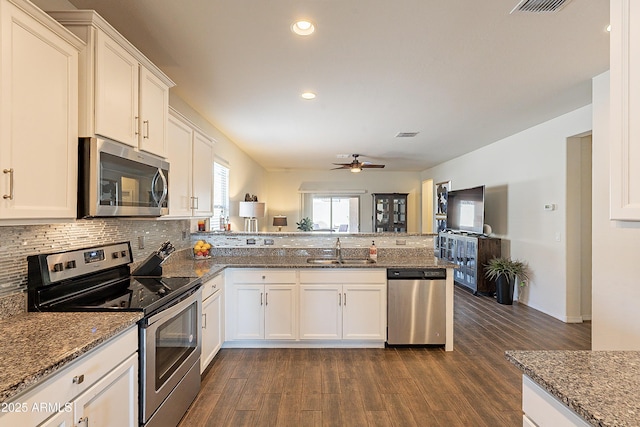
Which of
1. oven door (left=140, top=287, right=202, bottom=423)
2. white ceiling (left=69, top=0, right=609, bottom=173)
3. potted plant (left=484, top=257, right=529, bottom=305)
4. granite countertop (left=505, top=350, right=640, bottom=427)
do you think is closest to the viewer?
granite countertop (left=505, top=350, right=640, bottom=427)

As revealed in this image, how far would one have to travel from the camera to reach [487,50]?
2461mm

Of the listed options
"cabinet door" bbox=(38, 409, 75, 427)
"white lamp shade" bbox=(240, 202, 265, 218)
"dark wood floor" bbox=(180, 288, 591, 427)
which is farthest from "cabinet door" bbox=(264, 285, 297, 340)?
"white lamp shade" bbox=(240, 202, 265, 218)

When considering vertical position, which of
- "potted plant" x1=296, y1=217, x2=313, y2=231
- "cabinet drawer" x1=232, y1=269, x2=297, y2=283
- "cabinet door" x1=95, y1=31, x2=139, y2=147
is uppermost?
"cabinet door" x1=95, y1=31, x2=139, y2=147

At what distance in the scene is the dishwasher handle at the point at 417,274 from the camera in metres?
3.29

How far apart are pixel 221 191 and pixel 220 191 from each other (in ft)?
0.15

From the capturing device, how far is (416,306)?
10.8ft

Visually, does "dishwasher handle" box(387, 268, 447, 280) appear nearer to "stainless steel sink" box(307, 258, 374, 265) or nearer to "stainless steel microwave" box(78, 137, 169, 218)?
"stainless steel sink" box(307, 258, 374, 265)

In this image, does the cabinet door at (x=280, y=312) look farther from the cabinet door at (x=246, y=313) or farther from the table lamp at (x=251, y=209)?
the table lamp at (x=251, y=209)

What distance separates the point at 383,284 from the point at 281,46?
2.34 meters

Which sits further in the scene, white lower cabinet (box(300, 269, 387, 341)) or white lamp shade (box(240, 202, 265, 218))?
white lamp shade (box(240, 202, 265, 218))

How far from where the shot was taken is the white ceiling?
2.00 m

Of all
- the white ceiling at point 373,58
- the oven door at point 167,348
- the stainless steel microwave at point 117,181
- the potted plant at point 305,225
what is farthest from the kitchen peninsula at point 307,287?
the potted plant at point 305,225

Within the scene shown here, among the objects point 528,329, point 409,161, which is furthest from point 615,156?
point 409,161

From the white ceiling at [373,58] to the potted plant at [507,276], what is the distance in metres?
2.01
